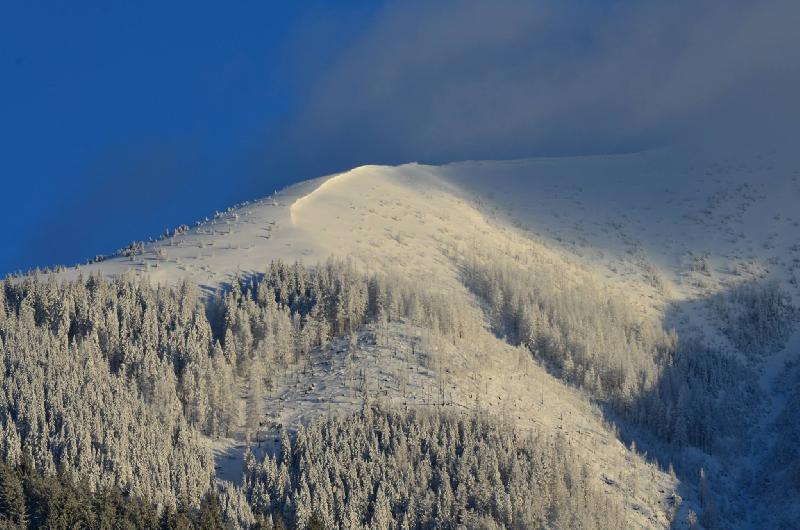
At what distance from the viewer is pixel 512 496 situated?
181625 mm

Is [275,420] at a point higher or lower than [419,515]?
higher

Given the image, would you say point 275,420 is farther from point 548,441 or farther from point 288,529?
point 548,441

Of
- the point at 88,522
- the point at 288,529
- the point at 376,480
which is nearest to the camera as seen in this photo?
the point at 88,522

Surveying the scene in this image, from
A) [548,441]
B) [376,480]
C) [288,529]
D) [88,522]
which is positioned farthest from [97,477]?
[548,441]

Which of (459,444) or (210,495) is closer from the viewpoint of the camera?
(210,495)

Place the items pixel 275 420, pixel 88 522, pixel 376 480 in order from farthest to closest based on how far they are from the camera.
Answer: pixel 275 420, pixel 376 480, pixel 88 522

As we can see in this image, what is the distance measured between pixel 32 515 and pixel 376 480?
46589mm

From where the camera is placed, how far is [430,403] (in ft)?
654

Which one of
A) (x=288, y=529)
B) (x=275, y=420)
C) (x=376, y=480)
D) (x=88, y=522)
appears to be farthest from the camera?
(x=275, y=420)

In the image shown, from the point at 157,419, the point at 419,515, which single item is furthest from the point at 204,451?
the point at 419,515

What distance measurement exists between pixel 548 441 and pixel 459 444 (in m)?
15.2

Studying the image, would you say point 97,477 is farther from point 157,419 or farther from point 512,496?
point 512,496

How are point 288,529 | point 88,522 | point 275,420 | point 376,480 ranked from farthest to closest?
point 275,420 < point 376,480 < point 288,529 < point 88,522

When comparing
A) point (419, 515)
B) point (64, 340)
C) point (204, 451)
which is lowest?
point (419, 515)
